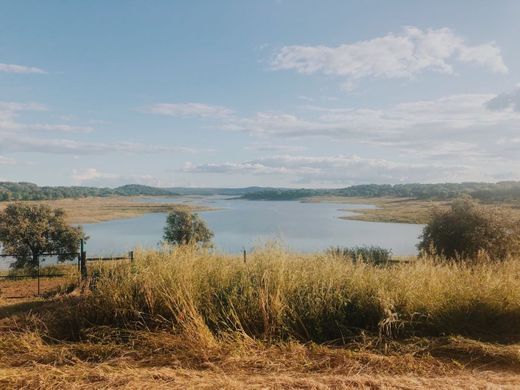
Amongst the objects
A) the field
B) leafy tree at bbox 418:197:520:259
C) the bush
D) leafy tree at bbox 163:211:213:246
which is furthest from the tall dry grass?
leafy tree at bbox 163:211:213:246

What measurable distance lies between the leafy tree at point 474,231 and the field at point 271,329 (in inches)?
528

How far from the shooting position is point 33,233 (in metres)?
30.1

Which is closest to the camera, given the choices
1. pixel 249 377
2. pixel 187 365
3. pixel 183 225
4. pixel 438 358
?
pixel 249 377

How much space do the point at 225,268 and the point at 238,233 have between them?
178 feet

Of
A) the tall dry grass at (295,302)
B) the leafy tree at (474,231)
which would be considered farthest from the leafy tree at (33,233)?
the tall dry grass at (295,302)

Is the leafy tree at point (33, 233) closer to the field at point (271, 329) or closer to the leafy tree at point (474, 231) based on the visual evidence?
the leafy tree at point (474, 231)

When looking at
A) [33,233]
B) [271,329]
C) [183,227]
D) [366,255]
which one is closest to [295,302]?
[271,329]

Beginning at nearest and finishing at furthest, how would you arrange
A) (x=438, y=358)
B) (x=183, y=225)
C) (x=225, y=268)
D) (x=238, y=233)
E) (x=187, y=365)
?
(x=187, y=365) → (x=438, y=358) → (x=225, y=268) → (x=183, y=225) → (x=238, y=233)

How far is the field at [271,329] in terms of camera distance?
4059mm

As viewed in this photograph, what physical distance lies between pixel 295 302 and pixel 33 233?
95.9ft

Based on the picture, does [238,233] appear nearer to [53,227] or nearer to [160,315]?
[53,227]

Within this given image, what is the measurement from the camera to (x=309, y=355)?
4.68m

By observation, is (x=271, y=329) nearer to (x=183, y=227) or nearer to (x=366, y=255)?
(x=366, y=255)

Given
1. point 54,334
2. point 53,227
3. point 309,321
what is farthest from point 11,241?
point 309,321
